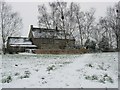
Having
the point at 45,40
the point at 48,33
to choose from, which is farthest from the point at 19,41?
the point at 48,33

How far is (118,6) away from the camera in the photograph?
68812 millimetres

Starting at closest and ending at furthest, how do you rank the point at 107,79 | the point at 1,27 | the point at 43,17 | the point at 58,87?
the point at 58,87 → the point at 107,79 → the point at 1,27 → the point at 43,17

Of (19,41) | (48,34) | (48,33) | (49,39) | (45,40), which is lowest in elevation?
(19,41)

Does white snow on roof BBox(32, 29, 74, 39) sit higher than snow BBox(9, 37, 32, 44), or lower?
higher

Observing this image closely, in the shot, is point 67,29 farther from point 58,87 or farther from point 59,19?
point 58,87

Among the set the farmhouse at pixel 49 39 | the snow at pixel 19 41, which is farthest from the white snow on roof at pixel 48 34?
the snow at pixel 19 41

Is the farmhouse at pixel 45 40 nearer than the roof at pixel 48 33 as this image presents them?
No

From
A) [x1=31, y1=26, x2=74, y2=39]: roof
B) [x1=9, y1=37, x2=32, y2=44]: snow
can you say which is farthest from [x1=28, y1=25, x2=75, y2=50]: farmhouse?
[x1=9, y1=37, x2=32, y2=44]: snow

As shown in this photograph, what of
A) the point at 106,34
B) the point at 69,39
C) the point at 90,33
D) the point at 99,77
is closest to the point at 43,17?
the point at 69,39

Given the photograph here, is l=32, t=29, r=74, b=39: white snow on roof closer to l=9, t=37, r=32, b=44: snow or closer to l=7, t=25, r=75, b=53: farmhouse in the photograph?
l=7, t=25, r=75, b=53: farmhouse

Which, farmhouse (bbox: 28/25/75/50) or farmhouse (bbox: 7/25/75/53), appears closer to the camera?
farmhouse (bbox: 7/25/75/53)

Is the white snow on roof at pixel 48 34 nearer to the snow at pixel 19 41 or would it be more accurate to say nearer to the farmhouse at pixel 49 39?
the farmhouse at pixel 49 39

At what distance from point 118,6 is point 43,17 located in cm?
2110

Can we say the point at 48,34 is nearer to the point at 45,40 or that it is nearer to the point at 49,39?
the point at 49,39
